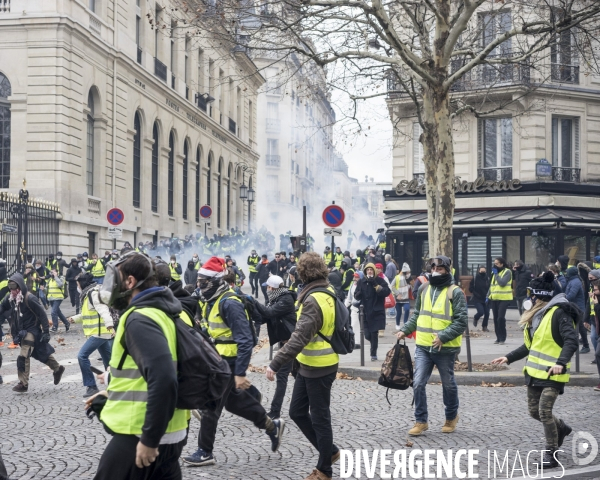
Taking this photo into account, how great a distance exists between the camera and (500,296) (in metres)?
16.5

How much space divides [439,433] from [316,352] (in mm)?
2364

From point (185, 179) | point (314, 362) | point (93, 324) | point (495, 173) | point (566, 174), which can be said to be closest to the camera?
point (314, 362)

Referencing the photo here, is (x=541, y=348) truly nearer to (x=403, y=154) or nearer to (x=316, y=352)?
(x=316, y=352)

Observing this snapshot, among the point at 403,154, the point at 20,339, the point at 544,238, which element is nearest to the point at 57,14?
the point at 403,154

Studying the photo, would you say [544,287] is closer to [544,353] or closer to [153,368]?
[544,353]

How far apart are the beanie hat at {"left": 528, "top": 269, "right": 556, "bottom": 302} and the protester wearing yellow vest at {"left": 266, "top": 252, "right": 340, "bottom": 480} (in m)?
1.83

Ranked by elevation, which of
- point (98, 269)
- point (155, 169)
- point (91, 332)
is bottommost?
point (91, 332)

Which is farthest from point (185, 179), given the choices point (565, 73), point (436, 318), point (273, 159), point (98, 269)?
point (436, 318)

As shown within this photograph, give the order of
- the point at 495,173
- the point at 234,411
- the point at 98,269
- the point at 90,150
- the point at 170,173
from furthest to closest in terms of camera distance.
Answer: the point at 170,173
the point at 90,150
the point at 495,173
the point at 98,269
the point at 234,411

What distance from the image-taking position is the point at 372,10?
12844 millimetres

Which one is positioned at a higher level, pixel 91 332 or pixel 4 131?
pixel 4 131

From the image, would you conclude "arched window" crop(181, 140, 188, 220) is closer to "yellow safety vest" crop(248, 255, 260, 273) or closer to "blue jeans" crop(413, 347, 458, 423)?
"yellow safety vest" crop(248, 255, 260, 273)

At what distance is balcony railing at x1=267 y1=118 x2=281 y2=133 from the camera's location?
79.2 meters

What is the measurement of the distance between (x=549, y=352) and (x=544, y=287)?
1.87 feet
